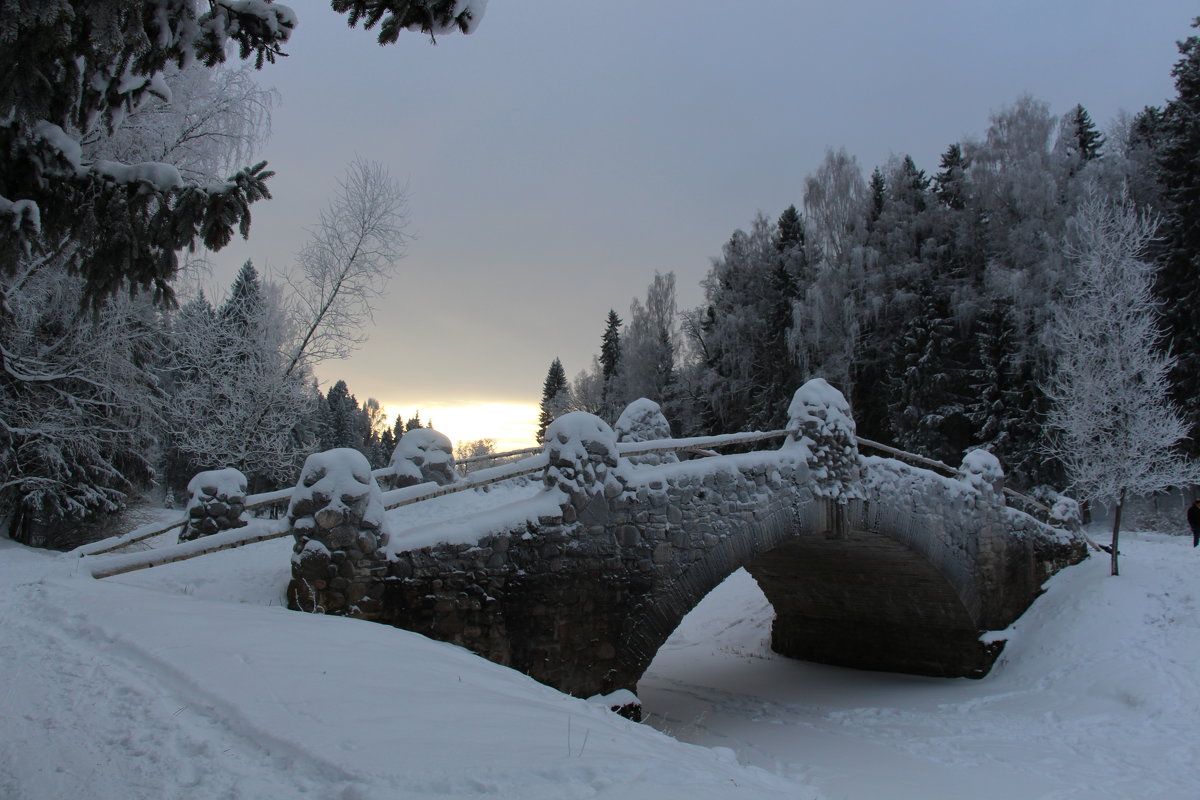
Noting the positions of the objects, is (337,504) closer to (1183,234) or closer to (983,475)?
(983,475)

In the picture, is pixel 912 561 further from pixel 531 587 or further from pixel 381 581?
pixel 381 581

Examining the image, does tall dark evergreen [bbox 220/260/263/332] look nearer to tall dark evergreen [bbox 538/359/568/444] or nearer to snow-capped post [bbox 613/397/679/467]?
snow-capped post [bbox 613/397/679/467]

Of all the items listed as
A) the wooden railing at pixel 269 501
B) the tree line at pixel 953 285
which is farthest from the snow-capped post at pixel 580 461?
the tree line at pixel 953 285

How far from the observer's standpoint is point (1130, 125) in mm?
26578

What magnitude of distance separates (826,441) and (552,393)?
48800 mm

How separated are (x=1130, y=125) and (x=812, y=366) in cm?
1311

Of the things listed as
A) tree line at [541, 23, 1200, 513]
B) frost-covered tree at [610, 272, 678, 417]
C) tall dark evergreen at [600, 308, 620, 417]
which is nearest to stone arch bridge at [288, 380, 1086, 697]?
tree line at [541, 23, 1200, 513]

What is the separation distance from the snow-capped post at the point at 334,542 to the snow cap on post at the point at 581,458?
1942mm

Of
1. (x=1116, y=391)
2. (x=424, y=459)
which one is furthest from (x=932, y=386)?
(x=424, y=459)

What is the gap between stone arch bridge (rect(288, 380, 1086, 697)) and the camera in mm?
6043

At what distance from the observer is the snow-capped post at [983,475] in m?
13.0

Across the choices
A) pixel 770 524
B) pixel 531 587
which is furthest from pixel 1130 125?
pixel 531 587

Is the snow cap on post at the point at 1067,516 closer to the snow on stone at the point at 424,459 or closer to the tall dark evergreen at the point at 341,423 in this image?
the snow on stone at the point at 424,459

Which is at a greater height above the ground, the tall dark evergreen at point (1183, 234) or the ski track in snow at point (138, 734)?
the tall dark evergreen at point (1183, 234)
